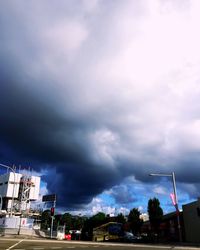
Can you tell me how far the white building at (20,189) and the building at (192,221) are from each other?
184 ft

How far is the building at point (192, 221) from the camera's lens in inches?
1954

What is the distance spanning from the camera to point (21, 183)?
9969 cm

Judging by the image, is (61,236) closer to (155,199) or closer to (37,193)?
(155,199)

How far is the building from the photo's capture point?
49.6 metres

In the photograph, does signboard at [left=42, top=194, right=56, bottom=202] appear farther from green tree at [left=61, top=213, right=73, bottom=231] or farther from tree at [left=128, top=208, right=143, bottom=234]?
green tree at [left=61, top=213, right=73, bottom=231]

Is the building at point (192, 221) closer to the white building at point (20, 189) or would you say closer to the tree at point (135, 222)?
the tree at point (135, 222)

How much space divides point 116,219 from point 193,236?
87.5 m

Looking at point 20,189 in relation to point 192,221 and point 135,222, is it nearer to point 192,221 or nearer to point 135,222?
point 135,222

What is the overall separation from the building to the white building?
56108 mm

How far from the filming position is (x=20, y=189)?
9975cm

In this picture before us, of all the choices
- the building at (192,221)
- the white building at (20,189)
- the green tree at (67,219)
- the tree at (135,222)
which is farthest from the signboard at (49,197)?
the green tree at (67,219)

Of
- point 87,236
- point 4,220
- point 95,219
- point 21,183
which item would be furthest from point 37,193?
point 95,219

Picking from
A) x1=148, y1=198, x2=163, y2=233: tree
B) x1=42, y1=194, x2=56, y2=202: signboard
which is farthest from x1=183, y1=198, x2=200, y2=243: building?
x1=42, y1=194, x2=56, y2=202: signboard

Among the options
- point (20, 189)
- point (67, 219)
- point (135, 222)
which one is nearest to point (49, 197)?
point (20, 189)
